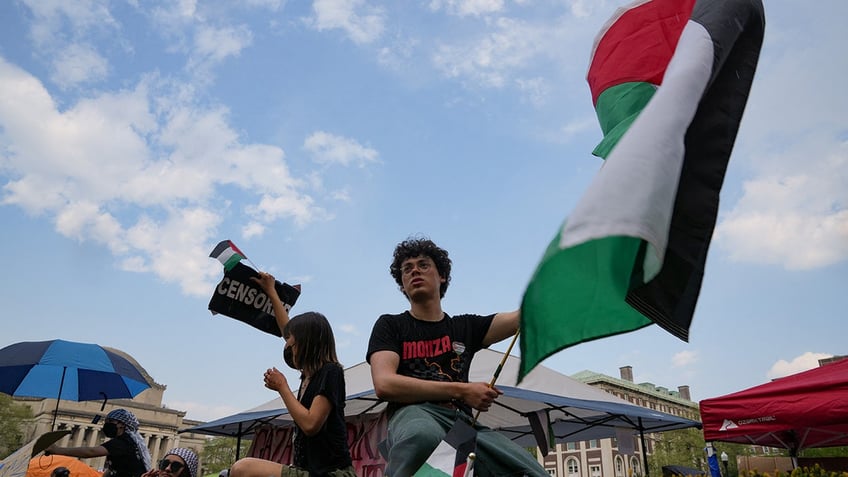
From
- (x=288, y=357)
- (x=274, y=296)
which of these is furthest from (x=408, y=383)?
(x=274, y=296)

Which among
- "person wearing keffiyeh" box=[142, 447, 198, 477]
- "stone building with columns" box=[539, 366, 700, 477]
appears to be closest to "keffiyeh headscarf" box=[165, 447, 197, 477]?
"person wearing keffiyeh" box=[142, 447, 198, 477]

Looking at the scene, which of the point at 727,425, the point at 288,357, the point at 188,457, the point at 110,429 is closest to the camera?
the point at 288,357

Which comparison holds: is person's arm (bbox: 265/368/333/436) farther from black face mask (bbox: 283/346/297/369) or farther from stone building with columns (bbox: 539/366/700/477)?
stone building with columns (bbox: 539/366/700/477)

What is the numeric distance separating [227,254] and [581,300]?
108 inches

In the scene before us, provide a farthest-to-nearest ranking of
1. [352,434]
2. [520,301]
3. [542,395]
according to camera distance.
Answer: [352,434], [542,395], [520,301]

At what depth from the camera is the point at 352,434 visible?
8672 mm

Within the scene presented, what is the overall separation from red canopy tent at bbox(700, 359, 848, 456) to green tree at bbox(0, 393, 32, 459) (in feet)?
213

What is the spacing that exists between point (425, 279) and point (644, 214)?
4.74ft

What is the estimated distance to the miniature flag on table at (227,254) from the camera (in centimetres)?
373

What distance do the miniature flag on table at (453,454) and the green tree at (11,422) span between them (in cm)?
6691

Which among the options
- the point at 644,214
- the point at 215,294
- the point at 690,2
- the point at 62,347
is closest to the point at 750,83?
the point at 690,2

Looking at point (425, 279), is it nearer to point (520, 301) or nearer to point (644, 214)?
point (520, 301)

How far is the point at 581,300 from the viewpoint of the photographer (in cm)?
168

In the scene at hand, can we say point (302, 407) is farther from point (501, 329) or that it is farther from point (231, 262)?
point (231, 262)
